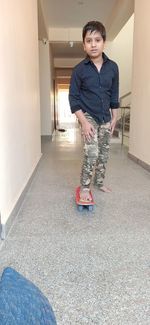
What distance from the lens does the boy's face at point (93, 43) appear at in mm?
1840

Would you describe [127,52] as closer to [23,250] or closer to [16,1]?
[16,1]

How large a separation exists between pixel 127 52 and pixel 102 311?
22.4 ft

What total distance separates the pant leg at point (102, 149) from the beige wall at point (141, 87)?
2.98 feet

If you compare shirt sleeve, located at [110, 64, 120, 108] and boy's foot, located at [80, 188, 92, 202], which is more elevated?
shirt sleeve, located at [110, 64, 120, 108]

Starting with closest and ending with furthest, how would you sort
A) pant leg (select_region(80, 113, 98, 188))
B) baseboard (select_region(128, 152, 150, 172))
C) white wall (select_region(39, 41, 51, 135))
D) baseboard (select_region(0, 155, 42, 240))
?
1. baseboard (select_region(0, 155, 42, 240))
2. pant leg (select_region(80, 113, 98, 188))
3. baseboard (select_region(128, 152, 150, 172))
4. white wall (select_region(39, 41, 51, 135))

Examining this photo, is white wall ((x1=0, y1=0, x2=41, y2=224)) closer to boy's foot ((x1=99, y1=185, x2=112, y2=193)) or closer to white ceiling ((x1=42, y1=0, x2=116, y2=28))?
boy's foot ((x1=99, y1=185, x2=112, y2=193))

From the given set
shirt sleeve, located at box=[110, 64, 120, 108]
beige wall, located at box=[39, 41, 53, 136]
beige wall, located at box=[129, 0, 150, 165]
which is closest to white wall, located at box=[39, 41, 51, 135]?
beige wall, located at box=[39, 41, 53, 136]

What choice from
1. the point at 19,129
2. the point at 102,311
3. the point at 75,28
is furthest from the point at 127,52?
the point at 102,311

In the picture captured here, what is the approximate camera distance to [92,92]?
6.48ft

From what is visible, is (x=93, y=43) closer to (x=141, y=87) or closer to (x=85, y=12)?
(x=141, y=87)

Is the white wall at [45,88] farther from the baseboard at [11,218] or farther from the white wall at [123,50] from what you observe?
the baseboard at [11,218]

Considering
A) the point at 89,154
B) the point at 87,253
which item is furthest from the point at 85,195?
the point at 87,253

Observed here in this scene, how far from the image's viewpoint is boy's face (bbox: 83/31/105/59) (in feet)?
6.04

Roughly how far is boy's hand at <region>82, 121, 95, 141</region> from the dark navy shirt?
11 centimetres
